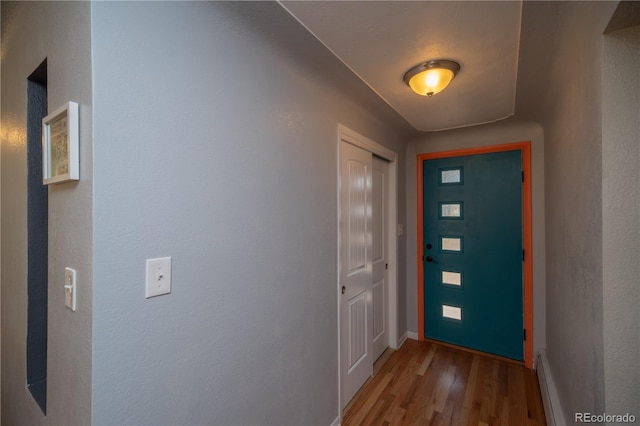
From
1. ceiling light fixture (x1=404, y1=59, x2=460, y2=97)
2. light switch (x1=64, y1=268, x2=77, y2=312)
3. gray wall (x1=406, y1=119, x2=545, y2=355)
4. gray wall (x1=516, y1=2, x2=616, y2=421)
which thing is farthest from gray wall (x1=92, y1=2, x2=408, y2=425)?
gray wall (x1=406, y1=119, x2=545, y2=355)

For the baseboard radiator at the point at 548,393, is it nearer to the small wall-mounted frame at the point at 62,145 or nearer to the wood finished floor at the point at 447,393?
the wood finished floor at the point at 447,393

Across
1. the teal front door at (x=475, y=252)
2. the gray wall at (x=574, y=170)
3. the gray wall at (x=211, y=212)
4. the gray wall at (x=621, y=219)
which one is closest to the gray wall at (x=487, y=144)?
the teal front door at (x=475, y=252)

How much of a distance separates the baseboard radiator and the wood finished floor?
0.09 meters

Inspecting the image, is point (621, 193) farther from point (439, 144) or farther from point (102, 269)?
point (439, 144)

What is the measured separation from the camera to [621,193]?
86 centimetres

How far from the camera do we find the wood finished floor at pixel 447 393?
1.93 metres

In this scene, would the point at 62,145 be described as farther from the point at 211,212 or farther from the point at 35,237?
the point at 35,237

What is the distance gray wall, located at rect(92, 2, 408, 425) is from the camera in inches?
32.1

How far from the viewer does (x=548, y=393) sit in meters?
1.89

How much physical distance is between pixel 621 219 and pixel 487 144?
2165 millimetres

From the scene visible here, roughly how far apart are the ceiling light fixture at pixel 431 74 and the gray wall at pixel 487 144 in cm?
133

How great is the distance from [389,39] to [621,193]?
112cm

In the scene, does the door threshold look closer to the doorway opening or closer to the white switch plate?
the white switch plate

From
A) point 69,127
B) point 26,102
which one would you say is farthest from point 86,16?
point 26,102
